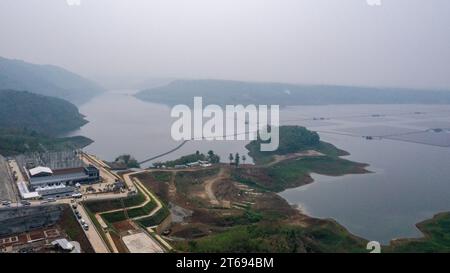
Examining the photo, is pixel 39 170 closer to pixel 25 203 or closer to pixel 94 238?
pixel 25 203

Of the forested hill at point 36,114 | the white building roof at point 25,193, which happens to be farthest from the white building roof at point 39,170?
the forested hill at point 36,114

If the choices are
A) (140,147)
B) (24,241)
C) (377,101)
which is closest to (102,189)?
(24,241)

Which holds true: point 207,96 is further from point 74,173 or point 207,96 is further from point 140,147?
point 74,173

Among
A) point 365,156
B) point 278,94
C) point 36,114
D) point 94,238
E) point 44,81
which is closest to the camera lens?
point 94,238

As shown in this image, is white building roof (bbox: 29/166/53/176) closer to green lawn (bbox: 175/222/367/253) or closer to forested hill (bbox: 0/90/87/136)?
green lawn (bbox: 175/222/367/253)

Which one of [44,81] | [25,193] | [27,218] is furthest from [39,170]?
[44,81]

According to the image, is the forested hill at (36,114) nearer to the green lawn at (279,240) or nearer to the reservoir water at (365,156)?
the reservoir water at (365,156)

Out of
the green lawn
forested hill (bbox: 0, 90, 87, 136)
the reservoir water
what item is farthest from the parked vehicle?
forested hill (bbox: 0, 90, 87, 136)
